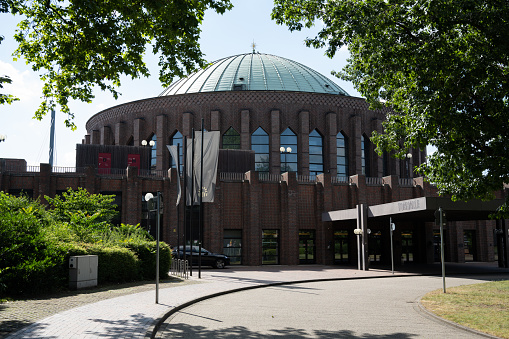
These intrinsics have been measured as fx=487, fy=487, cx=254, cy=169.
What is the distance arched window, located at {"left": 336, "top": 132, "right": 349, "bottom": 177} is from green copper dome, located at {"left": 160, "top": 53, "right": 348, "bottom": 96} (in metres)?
7.44

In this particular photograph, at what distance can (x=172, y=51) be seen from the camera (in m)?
13.5

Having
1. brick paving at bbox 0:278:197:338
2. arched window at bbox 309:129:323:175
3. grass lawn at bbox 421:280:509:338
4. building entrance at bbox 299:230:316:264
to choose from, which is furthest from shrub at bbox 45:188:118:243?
arched window at bbox 309:129:323:175

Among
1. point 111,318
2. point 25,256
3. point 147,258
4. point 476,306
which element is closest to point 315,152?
point 147,258

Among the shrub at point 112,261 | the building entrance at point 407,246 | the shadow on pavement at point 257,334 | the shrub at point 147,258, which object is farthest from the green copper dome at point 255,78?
the shadow on pavement at point 257,334

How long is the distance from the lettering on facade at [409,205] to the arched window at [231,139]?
2095 centimetres

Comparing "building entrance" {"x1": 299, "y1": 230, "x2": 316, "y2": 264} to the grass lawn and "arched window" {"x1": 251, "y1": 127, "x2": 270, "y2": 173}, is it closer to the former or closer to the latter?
"arched window" {"x1": 251, "y1": 127, "x2": 270, "y2": 173}

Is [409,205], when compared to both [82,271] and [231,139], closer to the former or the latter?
[82,271]

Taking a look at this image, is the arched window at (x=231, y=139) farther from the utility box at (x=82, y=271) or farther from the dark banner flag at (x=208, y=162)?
the utility box at (x=82, y=271)

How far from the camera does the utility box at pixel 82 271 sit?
1540cm

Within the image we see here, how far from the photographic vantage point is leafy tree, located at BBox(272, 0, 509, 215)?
11922 mm

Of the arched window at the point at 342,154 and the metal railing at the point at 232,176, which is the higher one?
the arched window at the point at 342,154

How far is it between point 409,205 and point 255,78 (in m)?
30.3

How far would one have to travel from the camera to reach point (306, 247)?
3806cm

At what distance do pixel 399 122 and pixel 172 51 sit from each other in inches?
265
